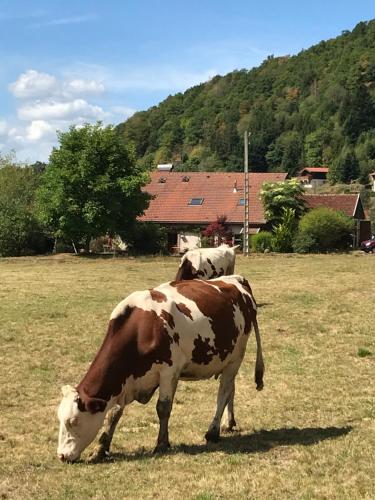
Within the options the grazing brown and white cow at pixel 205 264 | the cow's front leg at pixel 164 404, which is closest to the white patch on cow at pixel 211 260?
the grazing brown and white cow at pixel 205 264

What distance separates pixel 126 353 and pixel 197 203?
47.0m

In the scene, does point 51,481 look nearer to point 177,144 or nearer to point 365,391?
point 365,391

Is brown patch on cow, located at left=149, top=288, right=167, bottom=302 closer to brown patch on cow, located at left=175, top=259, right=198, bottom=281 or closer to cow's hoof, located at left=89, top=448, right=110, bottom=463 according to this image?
cow's hoof, located at left=89, top=448, right=110, bottom=463

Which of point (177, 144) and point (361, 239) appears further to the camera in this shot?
point (177, 144)

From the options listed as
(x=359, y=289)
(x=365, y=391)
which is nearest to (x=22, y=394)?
(x=365, y=391)

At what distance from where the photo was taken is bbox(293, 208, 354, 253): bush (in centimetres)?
4372

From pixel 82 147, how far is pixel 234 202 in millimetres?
15578

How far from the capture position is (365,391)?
9.30 metres

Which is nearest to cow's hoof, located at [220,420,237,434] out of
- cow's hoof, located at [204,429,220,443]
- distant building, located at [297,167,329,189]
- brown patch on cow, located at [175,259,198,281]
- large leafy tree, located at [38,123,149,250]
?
cow's hoof, located at [204,429,220,443]

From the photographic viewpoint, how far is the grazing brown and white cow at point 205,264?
16781 mm

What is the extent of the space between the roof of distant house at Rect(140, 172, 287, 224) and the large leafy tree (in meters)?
9.58

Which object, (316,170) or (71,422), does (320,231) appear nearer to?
(71,422)

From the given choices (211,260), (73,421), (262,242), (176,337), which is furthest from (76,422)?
(262,242)

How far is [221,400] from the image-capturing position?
7336 mm
